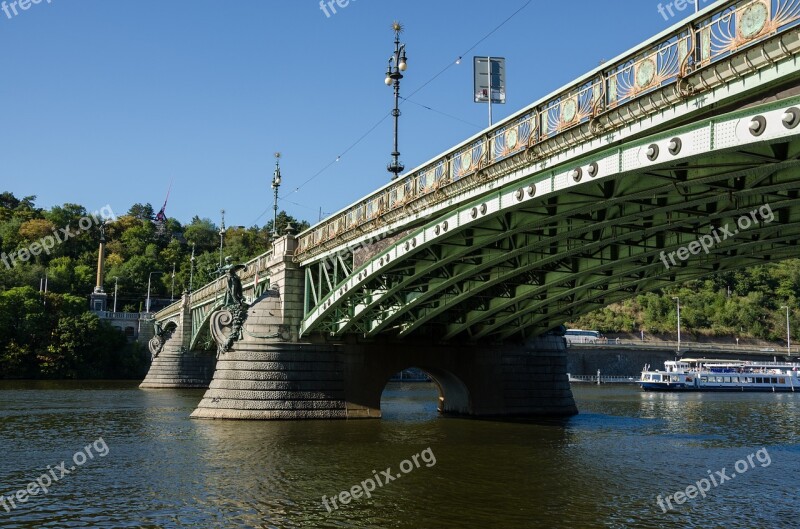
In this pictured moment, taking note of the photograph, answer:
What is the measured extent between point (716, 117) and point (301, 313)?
27349 millimetres

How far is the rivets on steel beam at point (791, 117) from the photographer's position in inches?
562

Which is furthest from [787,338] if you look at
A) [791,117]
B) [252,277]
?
[791,117]

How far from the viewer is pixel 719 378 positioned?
94188mm

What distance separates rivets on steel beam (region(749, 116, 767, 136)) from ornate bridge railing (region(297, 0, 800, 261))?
1114 millimetres

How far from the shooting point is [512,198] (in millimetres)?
23312

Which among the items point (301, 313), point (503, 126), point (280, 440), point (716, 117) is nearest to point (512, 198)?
point (503, 126)

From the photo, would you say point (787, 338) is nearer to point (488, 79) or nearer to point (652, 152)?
point (488, 79)

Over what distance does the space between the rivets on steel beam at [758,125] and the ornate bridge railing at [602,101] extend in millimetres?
1114

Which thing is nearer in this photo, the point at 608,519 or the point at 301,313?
the point at 608,519

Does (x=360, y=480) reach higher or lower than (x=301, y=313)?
lower

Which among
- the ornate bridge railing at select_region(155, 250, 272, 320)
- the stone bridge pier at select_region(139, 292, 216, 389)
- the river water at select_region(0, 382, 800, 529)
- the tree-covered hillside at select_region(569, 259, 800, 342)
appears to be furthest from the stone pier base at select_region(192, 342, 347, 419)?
the tree-covered hillside at select_region(569, 259, 800, 342)

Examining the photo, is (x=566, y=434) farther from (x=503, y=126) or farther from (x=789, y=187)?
(x=789, y=187)

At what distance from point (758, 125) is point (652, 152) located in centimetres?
305

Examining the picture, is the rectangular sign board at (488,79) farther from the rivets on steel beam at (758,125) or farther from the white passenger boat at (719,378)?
the white passenger boat at (719,378)
